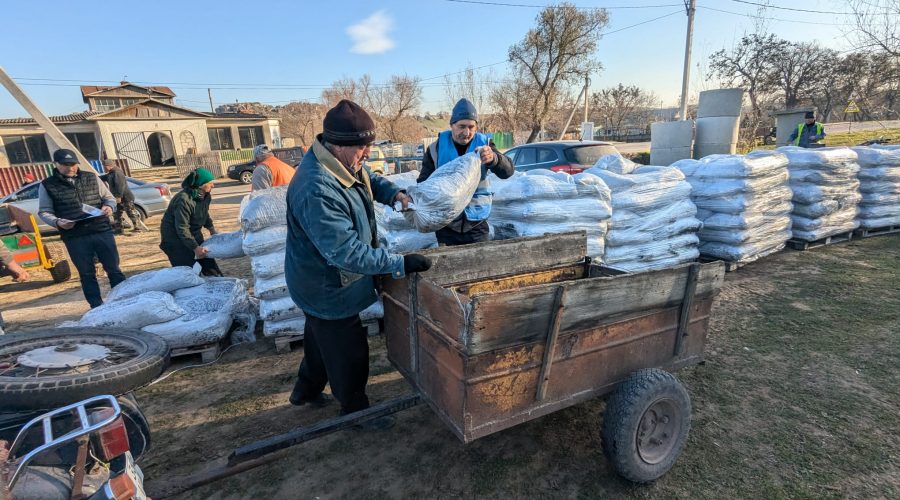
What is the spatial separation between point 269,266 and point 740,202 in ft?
16.8

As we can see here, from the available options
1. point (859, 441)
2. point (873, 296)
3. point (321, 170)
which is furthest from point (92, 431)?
point (873, 296)

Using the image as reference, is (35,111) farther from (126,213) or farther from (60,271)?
(60,271)

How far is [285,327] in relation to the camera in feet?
11.5

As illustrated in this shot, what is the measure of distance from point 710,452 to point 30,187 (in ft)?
39.7

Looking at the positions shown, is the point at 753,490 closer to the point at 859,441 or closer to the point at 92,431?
the point at 859,441

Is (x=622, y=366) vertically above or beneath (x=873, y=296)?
above

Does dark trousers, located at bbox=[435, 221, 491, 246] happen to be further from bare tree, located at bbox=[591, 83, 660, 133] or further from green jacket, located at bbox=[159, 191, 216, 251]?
bare tree, located at bbox=[591, 83, 660, 133]

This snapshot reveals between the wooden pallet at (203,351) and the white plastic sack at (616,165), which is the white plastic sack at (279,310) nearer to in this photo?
the wooden pallet at (203,351)

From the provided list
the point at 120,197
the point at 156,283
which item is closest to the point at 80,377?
the point at 156,283

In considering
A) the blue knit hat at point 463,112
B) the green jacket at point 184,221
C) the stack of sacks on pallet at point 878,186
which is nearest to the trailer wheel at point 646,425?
the blue knit hat at point 463,112

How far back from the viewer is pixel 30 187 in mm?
8734

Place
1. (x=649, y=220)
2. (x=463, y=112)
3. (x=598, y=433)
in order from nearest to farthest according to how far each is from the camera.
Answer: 1. (x=598, y=433)
2. (x=463, y=112)
3. (x=649, y=220)

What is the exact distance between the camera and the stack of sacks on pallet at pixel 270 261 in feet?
11.5

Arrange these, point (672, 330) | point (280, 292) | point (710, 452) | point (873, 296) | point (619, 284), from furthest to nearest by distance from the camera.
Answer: point (873, 296), point (280, 292), point (710, 452), point (672, 330), point (619, 284)
